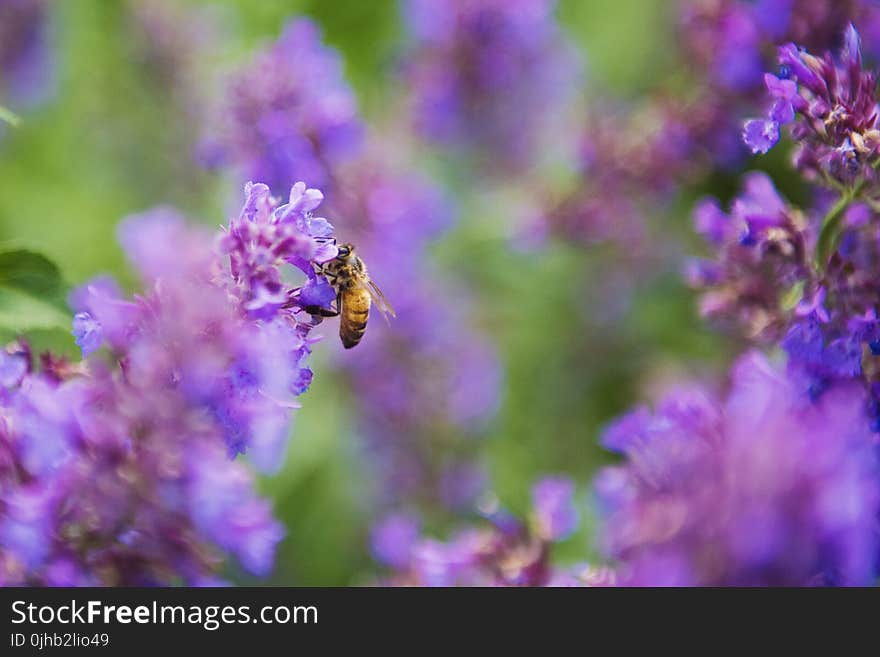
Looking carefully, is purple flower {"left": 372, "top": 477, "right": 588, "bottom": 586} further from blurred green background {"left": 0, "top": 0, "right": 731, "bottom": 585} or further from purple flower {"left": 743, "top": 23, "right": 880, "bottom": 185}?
blurred green background {"left": 0, "top": 0, "right": 731, "bottom": 585}

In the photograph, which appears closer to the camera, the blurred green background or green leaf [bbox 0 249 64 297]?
green leaf [bbox 0 249 64 297]

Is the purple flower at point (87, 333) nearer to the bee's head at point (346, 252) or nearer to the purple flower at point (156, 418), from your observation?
the purple flower at point (156, 418)

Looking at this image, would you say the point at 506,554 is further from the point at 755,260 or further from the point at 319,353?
the point at 319,353

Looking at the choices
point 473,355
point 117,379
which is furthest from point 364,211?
point 117,379

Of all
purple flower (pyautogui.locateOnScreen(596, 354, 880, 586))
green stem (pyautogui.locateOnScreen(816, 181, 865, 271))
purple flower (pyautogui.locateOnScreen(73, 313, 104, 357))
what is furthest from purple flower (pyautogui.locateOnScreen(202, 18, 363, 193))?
purple flower (pyautogui.locateOnScreen(596, 354, 880, 586))

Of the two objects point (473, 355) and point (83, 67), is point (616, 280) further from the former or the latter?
point (83, 67)

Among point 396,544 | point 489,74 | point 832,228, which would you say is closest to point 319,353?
point 396,544
